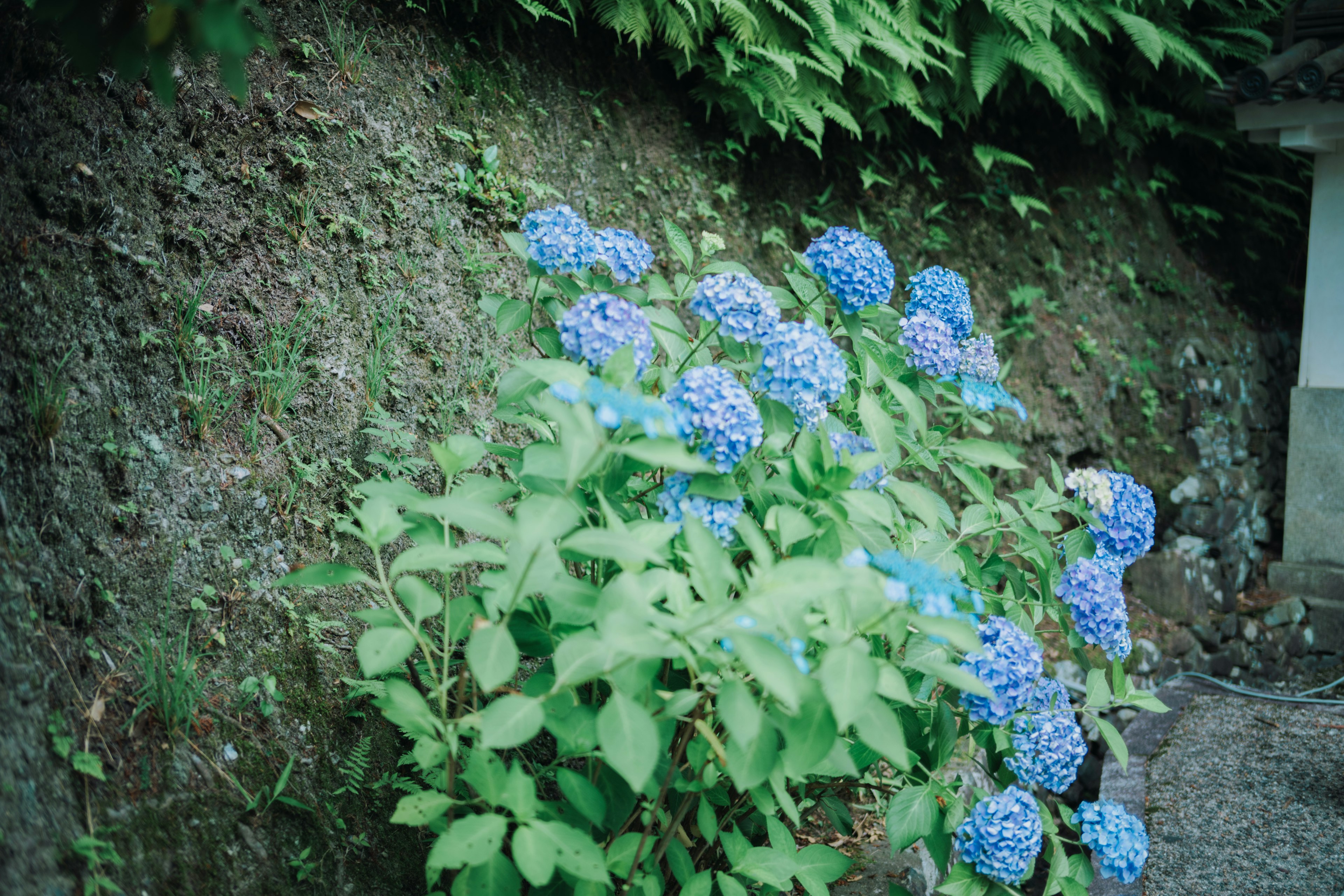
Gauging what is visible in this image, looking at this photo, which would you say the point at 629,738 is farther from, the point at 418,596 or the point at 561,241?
the point at 561,241

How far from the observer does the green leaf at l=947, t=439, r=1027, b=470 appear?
1.62m

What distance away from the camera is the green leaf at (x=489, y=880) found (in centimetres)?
122

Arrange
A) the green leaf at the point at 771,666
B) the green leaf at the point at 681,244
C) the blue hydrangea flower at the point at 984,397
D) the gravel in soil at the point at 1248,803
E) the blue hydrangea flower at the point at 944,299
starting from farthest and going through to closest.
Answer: the gravel in soil at the point at 1248,803, the blue hydrangea flower at the point at 944,299, the green leaf at the point at 681,244, the blue hydrangea flower at the point at 984,397, the green leaf at the point at 771,666

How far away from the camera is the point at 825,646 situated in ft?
4.91

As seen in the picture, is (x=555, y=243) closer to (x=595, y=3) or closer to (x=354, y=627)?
(x=354, y=627)

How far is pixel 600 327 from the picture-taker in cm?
136

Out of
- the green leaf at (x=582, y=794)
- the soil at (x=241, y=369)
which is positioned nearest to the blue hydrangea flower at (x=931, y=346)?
the green leaf at (x=582, y=794)

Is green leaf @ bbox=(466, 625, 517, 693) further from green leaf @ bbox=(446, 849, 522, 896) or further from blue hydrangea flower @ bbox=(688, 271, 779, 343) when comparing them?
blue hydrangea flower @ bbox=(688, 271, 779, 343)

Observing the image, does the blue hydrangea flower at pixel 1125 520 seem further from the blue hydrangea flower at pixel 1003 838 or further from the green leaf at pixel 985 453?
the blue hydrangea flower at pixel 1003 838

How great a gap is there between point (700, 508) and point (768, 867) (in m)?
0.70

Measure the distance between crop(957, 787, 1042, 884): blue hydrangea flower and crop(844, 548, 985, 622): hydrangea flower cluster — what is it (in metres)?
0.51

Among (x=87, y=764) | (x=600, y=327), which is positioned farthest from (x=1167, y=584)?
(x=87, y=764)

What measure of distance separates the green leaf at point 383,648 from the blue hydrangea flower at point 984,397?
118cm

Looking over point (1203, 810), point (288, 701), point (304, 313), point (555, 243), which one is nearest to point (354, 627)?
point (288, 701)
